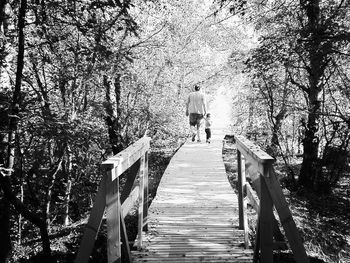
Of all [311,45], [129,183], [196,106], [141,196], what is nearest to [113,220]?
[129,183]

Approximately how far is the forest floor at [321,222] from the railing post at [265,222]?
2378 mm

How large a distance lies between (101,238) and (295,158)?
38.3 ft

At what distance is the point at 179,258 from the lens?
433 centimetres

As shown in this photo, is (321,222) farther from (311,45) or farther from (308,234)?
(311,45)

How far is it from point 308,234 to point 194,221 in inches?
102

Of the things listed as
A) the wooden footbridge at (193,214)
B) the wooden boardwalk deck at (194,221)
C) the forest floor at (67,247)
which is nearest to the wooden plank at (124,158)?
the wooden footbridge at (193,214)

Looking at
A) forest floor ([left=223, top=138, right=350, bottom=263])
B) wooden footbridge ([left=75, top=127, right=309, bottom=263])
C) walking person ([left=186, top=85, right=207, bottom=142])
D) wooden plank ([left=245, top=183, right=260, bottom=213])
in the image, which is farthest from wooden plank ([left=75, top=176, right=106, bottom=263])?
walking person ([left=186, top=85, right=207, bottom=142])

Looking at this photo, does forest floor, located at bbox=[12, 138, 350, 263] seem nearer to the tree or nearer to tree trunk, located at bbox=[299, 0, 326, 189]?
tree trunk, located at bbox=[299, 0, 326, 189]

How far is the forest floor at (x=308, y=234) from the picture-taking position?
20.1ft

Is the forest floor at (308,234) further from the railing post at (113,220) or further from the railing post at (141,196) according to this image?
the railing post at (113,220)

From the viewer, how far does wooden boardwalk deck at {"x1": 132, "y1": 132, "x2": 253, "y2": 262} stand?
445cm

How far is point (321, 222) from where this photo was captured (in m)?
7.82

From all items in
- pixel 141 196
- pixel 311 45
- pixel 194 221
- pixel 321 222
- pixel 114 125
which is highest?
pixel 311 45

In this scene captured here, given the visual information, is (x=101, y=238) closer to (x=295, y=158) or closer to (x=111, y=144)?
(x=111, y=144)
